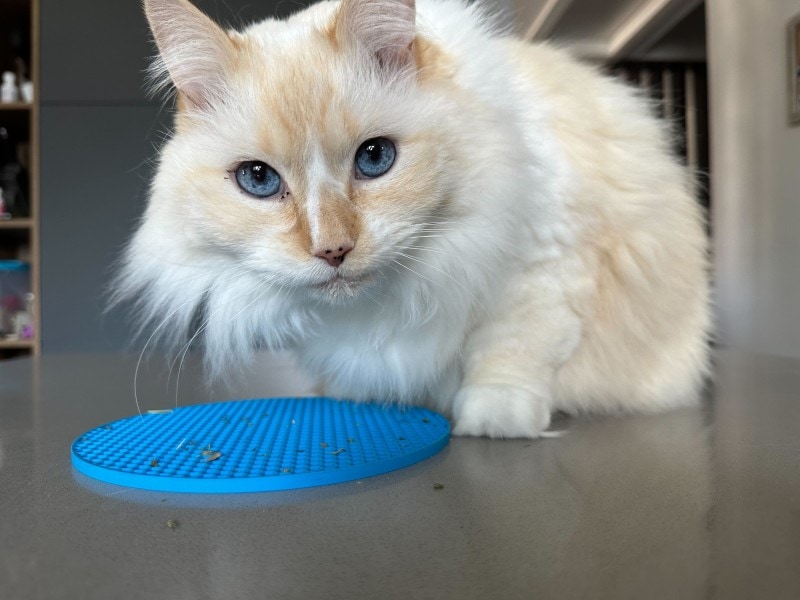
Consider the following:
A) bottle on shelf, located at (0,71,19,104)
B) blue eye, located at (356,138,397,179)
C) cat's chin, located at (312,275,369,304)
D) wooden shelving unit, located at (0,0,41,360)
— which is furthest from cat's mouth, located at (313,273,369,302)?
bottle on shelf, located at (0,71,19,104)

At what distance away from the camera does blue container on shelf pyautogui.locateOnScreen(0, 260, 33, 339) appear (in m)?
3.73

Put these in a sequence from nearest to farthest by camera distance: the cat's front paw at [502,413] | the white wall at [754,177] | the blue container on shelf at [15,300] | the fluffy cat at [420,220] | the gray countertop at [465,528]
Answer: the gray countertop at [465,528], the fluffy cat at [420,220], the cat's front paw at [502,413], the white wall at [754,177], the blue container on shelf at [15,300]

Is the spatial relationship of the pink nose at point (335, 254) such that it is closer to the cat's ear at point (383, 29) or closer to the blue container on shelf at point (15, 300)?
the cat's ear at point (383, 29)

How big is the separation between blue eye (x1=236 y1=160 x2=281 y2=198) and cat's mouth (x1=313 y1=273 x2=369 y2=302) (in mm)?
159

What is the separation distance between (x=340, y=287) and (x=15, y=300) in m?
3.57

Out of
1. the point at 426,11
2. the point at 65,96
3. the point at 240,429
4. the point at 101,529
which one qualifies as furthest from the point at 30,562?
the point at 65,96

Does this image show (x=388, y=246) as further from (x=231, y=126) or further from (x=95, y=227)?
(x=95, y=227)

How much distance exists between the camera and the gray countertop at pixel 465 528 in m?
0.57

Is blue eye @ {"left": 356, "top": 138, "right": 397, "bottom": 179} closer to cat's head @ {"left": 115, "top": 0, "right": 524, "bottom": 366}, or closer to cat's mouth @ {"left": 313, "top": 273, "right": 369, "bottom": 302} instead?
cat's head @ {"left": 115, "top": 0, "right": 524, "bottom": 366}

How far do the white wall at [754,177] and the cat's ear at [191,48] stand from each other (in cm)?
284

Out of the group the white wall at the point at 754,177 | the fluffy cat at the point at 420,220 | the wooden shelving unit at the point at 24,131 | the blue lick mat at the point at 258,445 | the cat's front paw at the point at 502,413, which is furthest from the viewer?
the wooden shelving unit at the point at 24,131

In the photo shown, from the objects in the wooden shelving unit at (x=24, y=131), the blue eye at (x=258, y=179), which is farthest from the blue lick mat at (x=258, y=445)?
the wooden shelving unit at (x=24, y=131)

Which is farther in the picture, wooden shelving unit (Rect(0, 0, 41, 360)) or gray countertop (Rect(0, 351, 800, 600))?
wooden shelving unit (Rect(0, 0, 41, 360))

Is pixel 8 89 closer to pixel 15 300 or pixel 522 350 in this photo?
pixel 15 300
